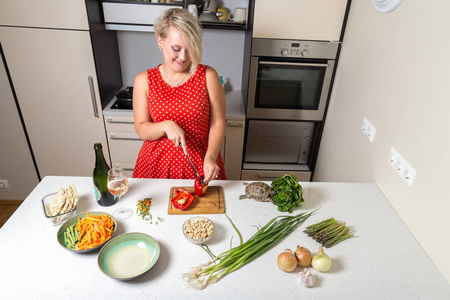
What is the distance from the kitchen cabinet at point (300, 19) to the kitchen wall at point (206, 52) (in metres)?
0.58

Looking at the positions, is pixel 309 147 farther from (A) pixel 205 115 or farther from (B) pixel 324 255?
(B) pixel 324 255

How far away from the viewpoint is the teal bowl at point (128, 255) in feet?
3.21

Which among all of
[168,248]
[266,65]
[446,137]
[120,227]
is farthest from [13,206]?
[446,137]

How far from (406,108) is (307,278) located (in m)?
0.85

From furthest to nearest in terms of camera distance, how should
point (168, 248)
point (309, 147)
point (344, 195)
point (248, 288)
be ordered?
1. point (309, 147)
2. point (344, 195)
3. point (168, 248)
4. point (248, 288)

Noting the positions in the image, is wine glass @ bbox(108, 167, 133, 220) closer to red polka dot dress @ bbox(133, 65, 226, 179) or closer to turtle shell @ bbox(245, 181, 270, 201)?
red polka dot dress @ bbox(133, 65, 226, 179)

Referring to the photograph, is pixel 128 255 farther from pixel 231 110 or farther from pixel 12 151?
pixel 12 151

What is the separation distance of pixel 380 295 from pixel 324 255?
21 centimetres

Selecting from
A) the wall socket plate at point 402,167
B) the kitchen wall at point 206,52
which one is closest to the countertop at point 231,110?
the kitchen wall at point 206,52

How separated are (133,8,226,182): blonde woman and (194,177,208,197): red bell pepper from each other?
0.11 ft

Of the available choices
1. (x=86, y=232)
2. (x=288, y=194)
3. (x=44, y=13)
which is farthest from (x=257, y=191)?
(x=44, y=13)

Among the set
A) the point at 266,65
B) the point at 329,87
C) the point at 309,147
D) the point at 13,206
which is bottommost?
the point at 13,206

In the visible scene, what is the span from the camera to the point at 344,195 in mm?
1403

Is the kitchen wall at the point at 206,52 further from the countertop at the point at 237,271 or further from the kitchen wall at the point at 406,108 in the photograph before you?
the countertop at the point at 237,271
